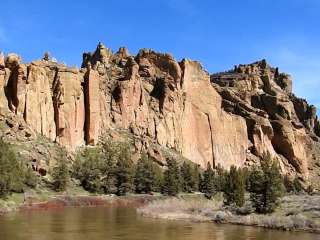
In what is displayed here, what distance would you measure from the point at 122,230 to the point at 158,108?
310 ft

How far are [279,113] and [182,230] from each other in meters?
132

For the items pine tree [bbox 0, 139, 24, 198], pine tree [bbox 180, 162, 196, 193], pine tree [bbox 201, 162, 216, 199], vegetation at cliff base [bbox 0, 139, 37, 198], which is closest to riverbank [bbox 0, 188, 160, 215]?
pine tree [bbox 0, 139, 24, 198]

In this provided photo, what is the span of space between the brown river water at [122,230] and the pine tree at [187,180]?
48646mm

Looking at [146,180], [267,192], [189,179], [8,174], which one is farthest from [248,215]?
[189,179]

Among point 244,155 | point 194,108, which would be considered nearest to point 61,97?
point 194,108

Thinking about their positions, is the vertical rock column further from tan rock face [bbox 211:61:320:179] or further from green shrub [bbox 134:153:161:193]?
tan rock face [bbox 211:61:320:179]

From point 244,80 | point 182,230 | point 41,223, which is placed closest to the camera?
point 182,230

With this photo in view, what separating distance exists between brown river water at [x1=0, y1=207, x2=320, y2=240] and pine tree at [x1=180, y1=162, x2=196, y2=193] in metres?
48.6

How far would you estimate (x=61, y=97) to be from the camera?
11750 cm

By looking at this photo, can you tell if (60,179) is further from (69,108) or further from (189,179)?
(69,108)

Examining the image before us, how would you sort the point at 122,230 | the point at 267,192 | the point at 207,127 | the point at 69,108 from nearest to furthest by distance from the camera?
the point at 122,230
the point at 267,192
the point at 69,108
the point at 207,127

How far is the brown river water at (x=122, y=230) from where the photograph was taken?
41125mm

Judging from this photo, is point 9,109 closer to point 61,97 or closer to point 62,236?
point 61,97

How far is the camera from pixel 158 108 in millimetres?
140125
